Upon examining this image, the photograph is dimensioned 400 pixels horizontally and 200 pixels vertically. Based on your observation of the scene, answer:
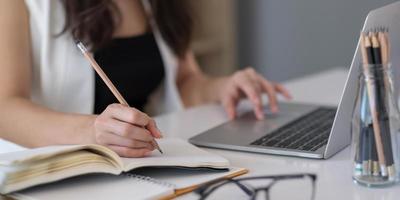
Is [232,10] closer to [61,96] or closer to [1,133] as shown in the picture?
[61,96]

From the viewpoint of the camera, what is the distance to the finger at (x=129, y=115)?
92 centimetres

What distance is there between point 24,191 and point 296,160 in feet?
1.38

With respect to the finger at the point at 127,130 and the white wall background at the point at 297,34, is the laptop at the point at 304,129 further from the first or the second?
the white wall background at the point at 297,34

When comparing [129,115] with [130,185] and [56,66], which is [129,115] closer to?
[130,185]

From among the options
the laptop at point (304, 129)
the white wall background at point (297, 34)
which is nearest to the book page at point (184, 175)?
the laptop at point (304, 129)

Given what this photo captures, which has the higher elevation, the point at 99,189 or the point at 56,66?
the point at 56,66

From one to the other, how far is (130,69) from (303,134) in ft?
1.71

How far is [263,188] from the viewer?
0.84m

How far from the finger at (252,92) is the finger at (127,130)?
1.41ft

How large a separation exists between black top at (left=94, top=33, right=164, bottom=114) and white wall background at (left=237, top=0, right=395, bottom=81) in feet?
5.13

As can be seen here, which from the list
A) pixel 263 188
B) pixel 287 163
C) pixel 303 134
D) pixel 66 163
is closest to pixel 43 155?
pixel 66 163

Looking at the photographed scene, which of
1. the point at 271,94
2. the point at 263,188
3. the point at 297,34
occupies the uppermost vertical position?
the point at 297,34

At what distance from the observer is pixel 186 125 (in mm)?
1297

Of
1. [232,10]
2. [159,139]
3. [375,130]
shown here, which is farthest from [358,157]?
[232,10]
